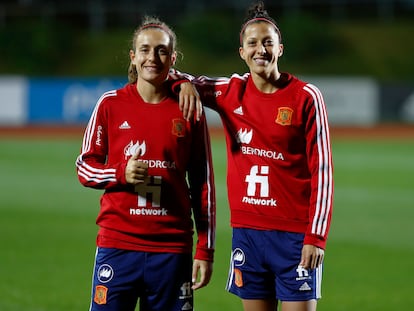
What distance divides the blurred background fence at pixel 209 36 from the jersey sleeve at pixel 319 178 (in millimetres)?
29527

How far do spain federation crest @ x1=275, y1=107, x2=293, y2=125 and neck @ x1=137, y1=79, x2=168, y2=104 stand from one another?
693 millimetres

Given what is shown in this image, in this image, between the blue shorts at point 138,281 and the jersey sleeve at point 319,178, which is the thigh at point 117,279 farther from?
the jersey sleeve at point 319,178

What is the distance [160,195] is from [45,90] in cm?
2533

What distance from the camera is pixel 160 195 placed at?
14.7 ft

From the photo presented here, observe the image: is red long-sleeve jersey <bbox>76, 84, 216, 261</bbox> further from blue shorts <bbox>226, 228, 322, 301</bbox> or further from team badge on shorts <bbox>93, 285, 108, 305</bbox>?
blue shorts <bbox>226, 228, 322, 301</bbox>

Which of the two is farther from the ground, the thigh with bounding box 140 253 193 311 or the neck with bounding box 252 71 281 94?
the neck with bounding box 252 71 281 94

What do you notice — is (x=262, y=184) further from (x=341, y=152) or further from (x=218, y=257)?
(x=341, y=152)

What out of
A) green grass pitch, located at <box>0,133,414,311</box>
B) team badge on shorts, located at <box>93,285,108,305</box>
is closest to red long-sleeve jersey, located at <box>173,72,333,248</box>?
team badge on shorts, located at <box>93,285,108,305</box>

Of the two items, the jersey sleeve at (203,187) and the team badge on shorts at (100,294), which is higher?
the jersey sleeve at (203,187)

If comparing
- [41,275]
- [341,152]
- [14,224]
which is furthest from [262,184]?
[341,152]

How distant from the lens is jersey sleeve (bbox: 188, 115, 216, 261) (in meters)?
4.61

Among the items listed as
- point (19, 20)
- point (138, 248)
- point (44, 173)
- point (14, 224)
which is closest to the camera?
point (138, 248)

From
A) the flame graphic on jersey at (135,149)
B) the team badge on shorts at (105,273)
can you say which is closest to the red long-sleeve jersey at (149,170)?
the flame graphic on jersey at (135,149)

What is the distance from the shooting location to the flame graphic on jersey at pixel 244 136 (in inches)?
195
